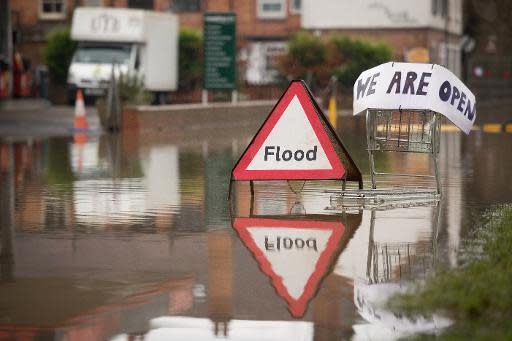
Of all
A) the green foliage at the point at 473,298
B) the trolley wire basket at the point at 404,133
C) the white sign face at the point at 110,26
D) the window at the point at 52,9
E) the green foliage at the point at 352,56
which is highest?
the green foliage at the point at 473,298

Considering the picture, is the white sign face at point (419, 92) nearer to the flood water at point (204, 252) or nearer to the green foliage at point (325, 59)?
the flood water at point (204, 252)

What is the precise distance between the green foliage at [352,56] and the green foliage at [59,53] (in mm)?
9308

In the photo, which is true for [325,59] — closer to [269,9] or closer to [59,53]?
[59,53]

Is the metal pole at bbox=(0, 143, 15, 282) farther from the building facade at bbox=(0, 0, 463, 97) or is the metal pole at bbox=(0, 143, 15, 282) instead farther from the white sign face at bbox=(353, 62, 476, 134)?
the building facade at bbox=(0, 0, 463, 97)

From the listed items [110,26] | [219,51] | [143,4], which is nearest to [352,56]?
[110,26]

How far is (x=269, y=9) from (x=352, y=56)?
11348 millimetres

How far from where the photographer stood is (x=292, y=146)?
52.2ft

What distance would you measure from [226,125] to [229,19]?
8.57ft

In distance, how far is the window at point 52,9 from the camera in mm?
65938

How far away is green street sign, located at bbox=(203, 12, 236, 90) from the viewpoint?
126 feet

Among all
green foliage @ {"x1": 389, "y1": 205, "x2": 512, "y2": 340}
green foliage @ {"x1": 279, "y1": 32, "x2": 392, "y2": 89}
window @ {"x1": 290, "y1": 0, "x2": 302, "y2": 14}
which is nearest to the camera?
green foliage @ {"x1": 389, "y1": 205, "x2": 512, "y2": 340}

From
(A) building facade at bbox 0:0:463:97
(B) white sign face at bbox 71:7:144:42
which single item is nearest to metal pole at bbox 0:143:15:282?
(B) white sign face at bbox 71:7:144:42

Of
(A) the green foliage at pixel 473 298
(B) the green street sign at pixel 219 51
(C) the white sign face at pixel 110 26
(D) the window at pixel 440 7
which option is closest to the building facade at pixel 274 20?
(D) the window at pixel 440 7

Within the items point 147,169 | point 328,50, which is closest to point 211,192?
point 147,169
